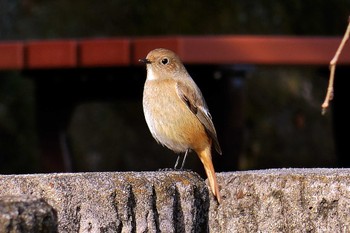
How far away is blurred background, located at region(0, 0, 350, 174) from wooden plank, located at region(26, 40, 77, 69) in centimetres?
280

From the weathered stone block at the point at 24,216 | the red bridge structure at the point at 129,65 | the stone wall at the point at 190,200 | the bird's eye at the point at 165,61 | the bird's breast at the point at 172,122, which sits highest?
Answer: the red bridge structure at the point at 129,65

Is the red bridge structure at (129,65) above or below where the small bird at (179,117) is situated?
above

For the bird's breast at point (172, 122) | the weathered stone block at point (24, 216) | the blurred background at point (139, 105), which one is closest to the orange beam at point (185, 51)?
the bird's breast at point (172, 122)

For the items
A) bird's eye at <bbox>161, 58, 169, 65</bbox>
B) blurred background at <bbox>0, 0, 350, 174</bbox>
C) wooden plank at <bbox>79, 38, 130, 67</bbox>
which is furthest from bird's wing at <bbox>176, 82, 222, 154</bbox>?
blurred background at <bbox>0, 0, 350, 174</bbox>

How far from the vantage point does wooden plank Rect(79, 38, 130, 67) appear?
813 centimetres

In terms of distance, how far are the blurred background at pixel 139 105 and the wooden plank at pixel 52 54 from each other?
2803 mm

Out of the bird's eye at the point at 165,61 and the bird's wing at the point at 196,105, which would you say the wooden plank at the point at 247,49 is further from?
the bird's wing at the point at 196,105

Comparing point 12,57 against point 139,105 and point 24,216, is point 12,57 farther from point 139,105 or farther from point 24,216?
point 24,216

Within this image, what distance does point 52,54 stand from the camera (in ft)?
27.4

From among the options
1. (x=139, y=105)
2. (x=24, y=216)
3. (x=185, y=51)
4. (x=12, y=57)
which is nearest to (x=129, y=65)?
(x=185, y=51)

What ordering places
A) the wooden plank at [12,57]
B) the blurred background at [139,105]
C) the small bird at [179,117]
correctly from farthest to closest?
the blurred background at [139,105], the wooden plank at [12,57], the small bird at [179,117]

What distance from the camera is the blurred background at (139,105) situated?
11344mm

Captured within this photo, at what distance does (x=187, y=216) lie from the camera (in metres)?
4.34

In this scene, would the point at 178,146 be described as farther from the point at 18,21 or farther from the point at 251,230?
the point at 18,21
